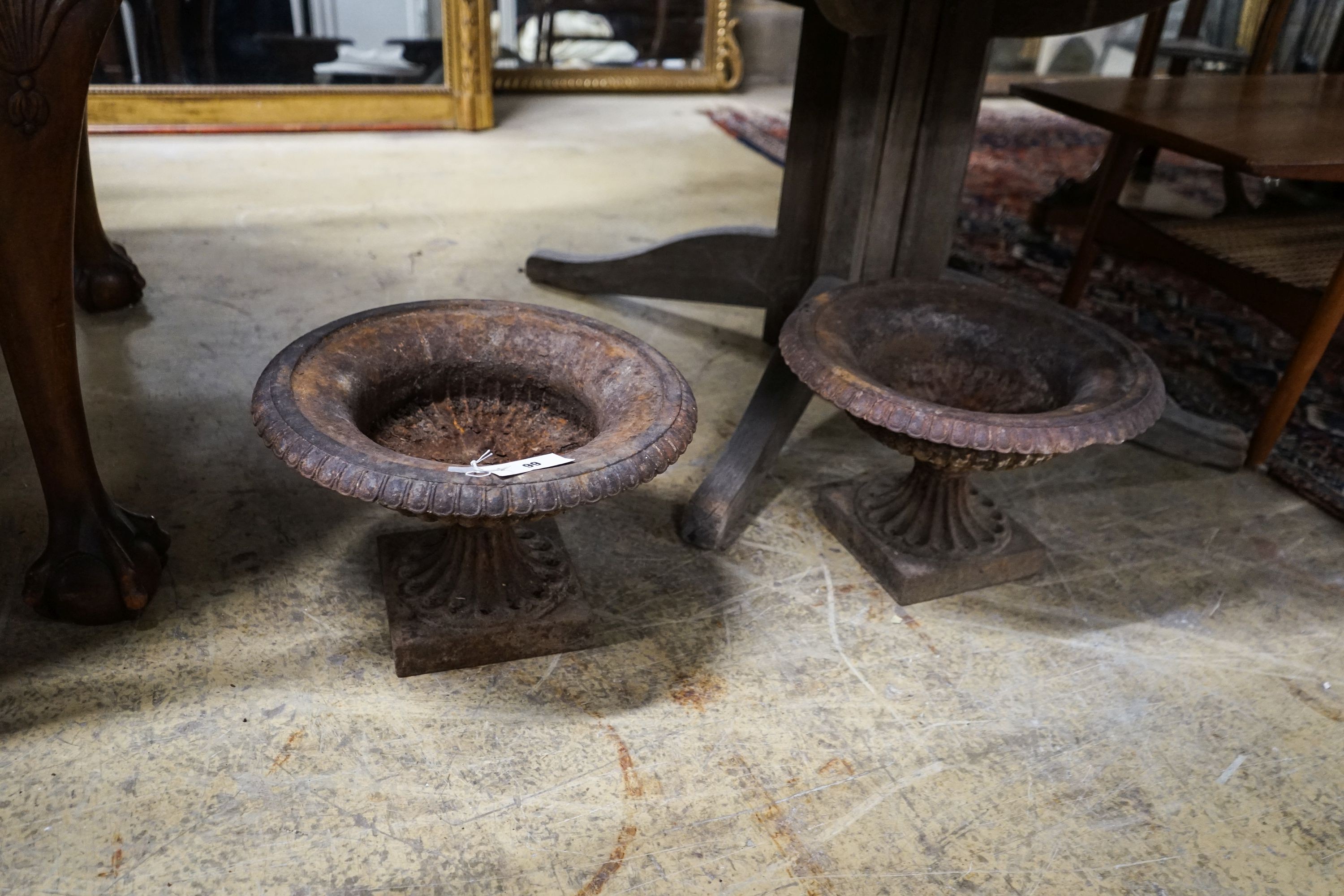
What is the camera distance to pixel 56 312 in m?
1.37

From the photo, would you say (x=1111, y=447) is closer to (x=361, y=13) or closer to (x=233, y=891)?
(x=233, y=891)

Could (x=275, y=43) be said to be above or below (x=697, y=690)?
above

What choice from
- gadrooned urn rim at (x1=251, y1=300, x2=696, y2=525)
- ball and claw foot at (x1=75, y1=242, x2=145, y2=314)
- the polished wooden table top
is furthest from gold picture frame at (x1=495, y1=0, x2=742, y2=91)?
gadrooned urn rim at (x1=251, y1=300, x2=696, y2=525)

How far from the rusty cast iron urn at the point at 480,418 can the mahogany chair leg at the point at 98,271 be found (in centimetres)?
135

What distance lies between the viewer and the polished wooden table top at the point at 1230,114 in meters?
1.91

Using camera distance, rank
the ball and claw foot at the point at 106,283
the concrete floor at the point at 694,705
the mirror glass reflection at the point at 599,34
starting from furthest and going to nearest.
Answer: the mirror glass reflection at the point at 599,34, the ball and claw foot at the point at 106,283, the concrete floor at the point at 694,705

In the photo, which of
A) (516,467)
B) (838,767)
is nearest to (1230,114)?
Answer: (838,767)

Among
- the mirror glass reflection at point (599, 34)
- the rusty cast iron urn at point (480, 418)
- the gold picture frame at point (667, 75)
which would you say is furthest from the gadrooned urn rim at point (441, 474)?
the gold picture frame at point (667, 75)

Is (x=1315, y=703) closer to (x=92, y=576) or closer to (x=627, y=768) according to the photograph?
(x=627, y=768)

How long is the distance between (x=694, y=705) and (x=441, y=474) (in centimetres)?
56

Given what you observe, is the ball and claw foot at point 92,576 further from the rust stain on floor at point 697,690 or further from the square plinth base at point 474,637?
the rust stain on floor at point 697,690

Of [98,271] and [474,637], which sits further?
[98,271]

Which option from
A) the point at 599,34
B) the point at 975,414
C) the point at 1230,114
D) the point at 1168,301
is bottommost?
the point at 1168,301

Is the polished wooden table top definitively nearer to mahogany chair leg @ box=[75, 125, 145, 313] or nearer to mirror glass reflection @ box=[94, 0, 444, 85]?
mahogany chair leg @ box=[75, 125, 145, 313]
